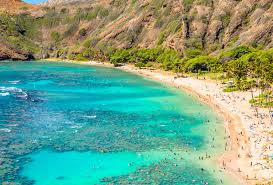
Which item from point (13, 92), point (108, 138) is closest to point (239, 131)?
point (108, 138)

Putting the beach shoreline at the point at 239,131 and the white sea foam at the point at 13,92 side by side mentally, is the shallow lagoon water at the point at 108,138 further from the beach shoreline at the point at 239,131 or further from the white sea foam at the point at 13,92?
the beach shoreline at the point at 239,131

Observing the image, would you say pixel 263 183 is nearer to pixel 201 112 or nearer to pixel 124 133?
pixel 124 133

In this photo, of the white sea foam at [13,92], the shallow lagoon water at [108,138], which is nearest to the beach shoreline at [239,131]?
the shallow lagoon water at [108,138]

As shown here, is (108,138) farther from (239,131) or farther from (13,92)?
(13,92)

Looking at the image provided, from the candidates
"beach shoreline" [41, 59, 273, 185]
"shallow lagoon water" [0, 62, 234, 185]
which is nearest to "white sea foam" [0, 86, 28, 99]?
"shallow lagoon water" [0, 62, 234, 185]

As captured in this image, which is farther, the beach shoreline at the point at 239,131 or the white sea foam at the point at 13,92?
the white sea foam at the point at 13,92

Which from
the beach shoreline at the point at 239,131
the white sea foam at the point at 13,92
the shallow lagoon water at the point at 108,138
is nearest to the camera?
the beach shoreline at the point at 239,131

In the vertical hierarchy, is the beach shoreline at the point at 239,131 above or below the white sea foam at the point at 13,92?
above
